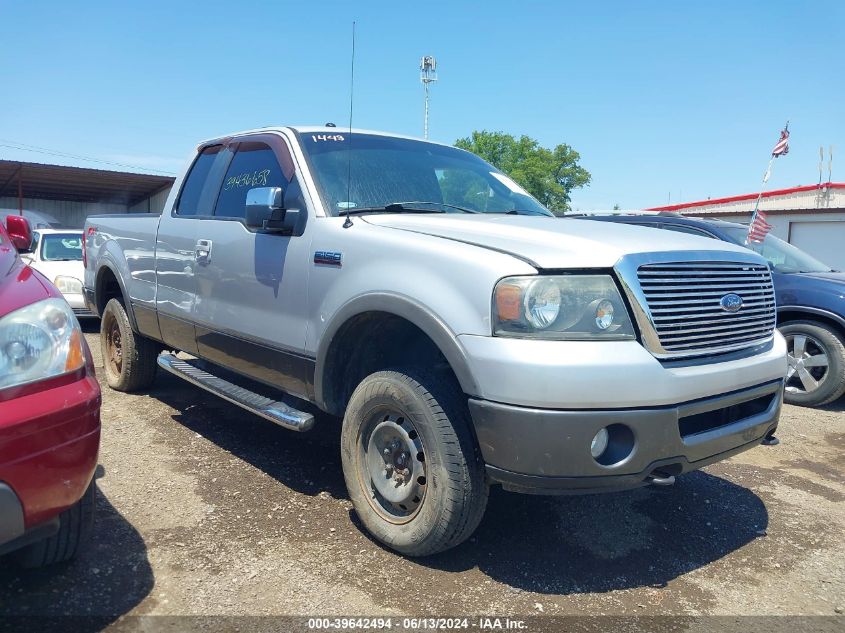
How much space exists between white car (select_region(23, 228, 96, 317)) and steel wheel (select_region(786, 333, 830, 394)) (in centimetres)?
874

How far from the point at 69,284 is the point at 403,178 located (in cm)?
765

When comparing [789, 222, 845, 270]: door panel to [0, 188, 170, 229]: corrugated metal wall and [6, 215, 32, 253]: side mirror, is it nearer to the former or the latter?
[6, 215, 32, 253]: side mirror

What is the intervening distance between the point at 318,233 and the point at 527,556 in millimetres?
1874

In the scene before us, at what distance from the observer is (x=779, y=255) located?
6945mm

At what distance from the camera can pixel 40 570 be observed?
2.75 m

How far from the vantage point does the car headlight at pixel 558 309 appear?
98.4 inches

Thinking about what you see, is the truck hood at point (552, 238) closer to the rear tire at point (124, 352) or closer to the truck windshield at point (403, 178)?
the truck windshield at point (403, 178)

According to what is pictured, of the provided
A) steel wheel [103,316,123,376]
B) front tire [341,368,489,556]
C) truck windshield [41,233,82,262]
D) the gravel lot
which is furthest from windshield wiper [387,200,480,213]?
truck windshield [41,233,82,262]

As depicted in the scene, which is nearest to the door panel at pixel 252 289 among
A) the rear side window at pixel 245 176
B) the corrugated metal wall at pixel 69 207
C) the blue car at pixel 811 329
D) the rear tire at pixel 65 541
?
the rear side window at pixel 245 176

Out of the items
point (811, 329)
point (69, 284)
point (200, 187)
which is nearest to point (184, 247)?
point (200, 187)

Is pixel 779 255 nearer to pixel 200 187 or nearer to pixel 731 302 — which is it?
pixel 731 302

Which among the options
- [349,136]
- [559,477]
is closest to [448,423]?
[559,477]

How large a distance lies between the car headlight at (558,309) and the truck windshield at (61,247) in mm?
10037

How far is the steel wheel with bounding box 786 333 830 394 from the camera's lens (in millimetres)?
6203
